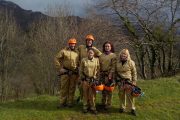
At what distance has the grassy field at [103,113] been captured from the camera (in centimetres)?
1145

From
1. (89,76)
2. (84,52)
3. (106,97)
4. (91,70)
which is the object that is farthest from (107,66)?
(106,97)

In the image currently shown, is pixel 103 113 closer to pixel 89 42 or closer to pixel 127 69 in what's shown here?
pixel 127 69

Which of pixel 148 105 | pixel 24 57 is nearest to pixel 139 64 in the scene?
pixel 148 105

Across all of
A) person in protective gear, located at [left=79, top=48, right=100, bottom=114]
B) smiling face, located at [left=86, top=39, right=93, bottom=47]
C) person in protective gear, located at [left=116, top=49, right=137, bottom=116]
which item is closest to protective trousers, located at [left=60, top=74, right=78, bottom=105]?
person in protective gear, located at [left=79, top=48, right=100, bottom=114]

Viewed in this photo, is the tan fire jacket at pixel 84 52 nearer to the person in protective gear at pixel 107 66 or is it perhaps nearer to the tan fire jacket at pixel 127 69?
the person in protective gear at pixel 107 66

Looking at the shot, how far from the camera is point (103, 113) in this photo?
11.8m

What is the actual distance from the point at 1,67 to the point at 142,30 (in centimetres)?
2198

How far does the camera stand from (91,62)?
37.2 ft

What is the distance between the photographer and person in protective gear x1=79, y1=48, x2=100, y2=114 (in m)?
11.3

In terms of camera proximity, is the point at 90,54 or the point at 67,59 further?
the point at 67,59

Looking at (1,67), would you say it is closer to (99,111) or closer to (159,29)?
(159,29)

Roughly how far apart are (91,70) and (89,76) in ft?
0.64

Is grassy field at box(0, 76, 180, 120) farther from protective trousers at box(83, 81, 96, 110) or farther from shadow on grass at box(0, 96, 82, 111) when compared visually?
protective trousers at box(83, 81, 96, 110)

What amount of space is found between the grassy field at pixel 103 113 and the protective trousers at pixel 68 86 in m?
0.38
